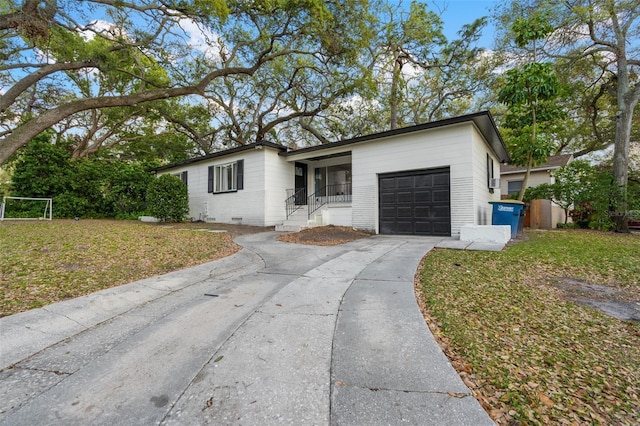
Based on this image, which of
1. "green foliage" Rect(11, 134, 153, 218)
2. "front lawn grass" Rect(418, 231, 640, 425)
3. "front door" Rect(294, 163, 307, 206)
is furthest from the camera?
"front door" Rect(294, 163, 307, 206)

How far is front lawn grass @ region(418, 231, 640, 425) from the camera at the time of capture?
5.57 ft

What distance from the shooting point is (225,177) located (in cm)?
1378

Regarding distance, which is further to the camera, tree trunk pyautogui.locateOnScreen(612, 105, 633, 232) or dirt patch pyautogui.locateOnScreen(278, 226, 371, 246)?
tree trunk pyautogui.locateOnScreen(612, 105, 633, 232)

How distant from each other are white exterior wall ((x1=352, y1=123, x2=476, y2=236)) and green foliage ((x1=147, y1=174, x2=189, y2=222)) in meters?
8.34

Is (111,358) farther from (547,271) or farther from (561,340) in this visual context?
(547,271)

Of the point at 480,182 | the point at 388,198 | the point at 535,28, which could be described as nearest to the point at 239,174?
the point at 388,198

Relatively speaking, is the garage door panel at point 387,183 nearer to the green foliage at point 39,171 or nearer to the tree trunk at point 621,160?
the tree trunk at point 621,160

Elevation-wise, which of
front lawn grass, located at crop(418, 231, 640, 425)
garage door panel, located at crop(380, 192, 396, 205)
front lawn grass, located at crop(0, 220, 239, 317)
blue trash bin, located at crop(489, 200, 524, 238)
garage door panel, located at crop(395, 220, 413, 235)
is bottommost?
front lawn grass, located at crop(418, 231, 640, 425)

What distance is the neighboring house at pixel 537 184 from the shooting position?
14.1 m

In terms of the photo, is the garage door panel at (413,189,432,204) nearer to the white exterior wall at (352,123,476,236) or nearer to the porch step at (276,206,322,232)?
the white exterior wall at (352,123,476,236)

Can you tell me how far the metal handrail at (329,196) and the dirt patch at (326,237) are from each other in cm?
244

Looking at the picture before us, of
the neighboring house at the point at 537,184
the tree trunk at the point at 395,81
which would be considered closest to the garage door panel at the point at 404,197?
the neighboring house at the point at 537,184

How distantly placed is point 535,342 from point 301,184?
12.1 metres

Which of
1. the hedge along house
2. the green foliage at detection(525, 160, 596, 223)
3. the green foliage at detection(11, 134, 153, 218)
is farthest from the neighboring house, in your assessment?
the green foliage at detection(11, 134, 153, 218)
